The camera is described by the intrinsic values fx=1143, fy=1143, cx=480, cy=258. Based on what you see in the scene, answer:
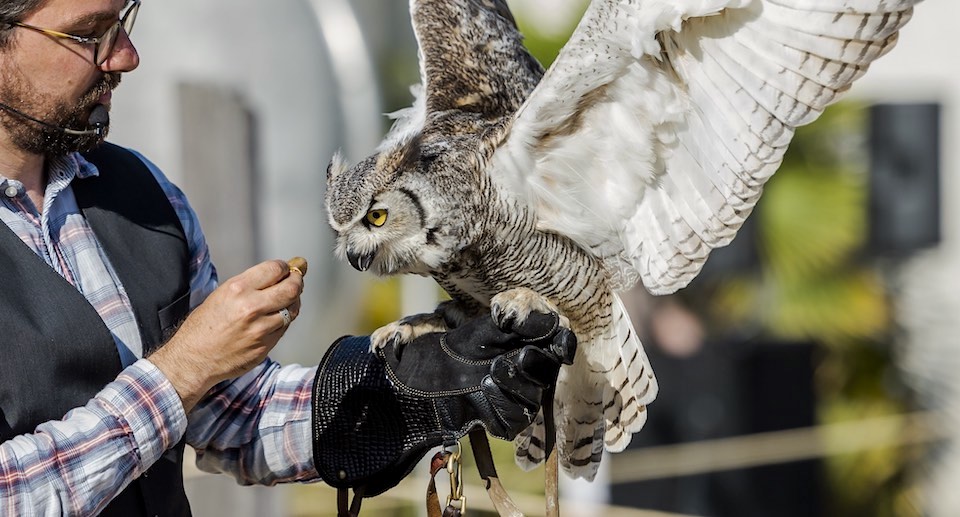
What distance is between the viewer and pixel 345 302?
7805 millimetres

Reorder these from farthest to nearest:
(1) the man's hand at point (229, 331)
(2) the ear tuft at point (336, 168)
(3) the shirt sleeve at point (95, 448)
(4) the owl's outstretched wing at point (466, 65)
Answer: (4) the owl's outstretched wing at point (466, 65)
(2) the ear tuft at point (336, 168)
(1) the man's hand at point (229, 331)
(3) the shirt sleeve at point (95, 448)

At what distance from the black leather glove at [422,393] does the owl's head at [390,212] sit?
20cm

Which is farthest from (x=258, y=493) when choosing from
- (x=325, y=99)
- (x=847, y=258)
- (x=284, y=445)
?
(x=847, y=258)

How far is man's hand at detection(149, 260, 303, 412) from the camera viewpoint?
2.05 m

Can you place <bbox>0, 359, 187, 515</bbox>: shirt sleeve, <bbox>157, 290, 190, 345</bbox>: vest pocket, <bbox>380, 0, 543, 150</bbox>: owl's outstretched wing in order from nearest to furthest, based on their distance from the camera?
<bbox>0, 359, 187, 515</bbox>: shirt sleeve < <bbox>157, 290, 190, 345</bbox>: vest pocket < <bbox>380, 0, 543, 150</bbox>: owl's outstretched wing

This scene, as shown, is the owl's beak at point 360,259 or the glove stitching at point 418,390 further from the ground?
the owl's beak at point 360,259

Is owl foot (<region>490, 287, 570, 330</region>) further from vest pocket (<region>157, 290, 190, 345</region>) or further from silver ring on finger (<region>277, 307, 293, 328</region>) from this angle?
vest pocket (<region>157, 290, 190, 345</region>)

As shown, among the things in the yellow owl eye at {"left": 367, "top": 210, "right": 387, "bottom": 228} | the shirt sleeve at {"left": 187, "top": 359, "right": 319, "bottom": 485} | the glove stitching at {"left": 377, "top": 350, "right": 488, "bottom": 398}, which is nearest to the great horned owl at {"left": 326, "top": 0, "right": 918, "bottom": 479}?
the yellow owl eye at {"left": 367, "top": 210, "right": 387, "bottom": 228}

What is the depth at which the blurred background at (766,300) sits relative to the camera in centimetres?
726

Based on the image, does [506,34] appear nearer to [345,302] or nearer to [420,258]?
[420,258]

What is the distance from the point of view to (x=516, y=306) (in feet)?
8.18

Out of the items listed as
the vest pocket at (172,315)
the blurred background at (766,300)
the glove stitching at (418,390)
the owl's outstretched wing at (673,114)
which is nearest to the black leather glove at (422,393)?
the glove stitching at (418,390)

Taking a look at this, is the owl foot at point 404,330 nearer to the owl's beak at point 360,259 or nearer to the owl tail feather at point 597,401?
the owl's beak at point 360,259

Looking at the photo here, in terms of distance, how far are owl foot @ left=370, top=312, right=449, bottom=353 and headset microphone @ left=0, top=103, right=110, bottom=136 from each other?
2.43ft
